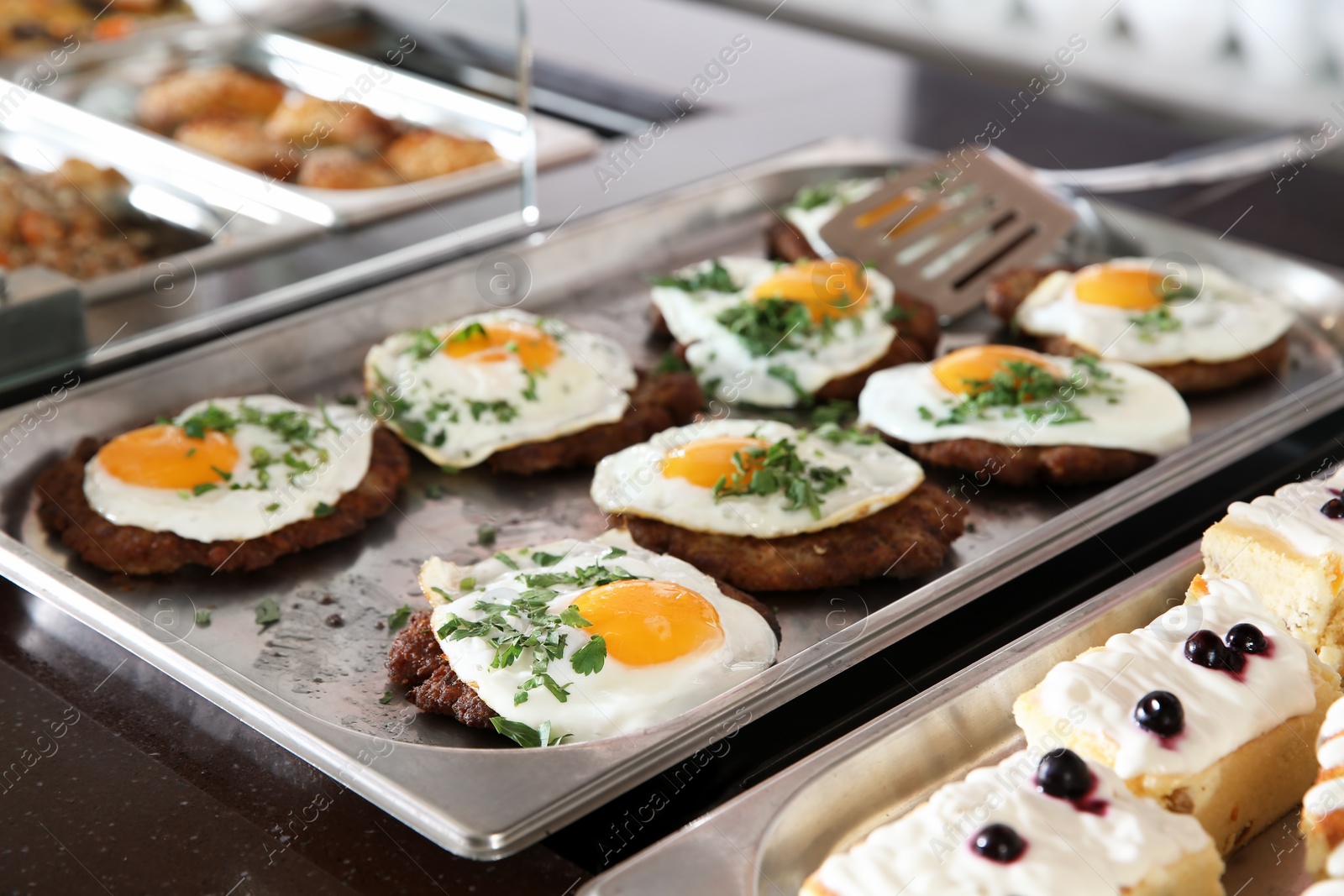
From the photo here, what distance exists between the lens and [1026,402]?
276 cm

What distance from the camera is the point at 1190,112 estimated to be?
5.47 metres

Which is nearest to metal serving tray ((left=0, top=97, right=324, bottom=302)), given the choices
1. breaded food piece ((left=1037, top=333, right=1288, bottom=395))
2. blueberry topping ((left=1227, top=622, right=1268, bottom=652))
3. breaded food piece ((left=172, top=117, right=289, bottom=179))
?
breaded food piece ((left=172, top=117, right=289, bottom=179))

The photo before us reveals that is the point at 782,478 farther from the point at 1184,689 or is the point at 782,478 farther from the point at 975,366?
the point at 1184,689

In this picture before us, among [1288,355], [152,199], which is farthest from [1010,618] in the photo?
[152,199]

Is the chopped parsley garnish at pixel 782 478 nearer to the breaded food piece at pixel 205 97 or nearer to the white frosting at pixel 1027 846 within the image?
the white frosting at pixel 1027 846

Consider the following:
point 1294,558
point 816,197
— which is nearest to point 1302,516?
point 1294,558

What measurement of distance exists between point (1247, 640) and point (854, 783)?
0.56 m

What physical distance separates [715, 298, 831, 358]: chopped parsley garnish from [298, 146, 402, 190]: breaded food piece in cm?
114

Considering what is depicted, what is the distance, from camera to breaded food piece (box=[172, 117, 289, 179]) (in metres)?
3.70

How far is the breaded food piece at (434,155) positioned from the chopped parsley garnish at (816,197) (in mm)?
837

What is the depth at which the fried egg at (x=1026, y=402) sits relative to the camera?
2.68 meters

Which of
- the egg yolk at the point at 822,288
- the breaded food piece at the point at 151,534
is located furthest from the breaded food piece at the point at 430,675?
the egg yolk at the point at 822,288

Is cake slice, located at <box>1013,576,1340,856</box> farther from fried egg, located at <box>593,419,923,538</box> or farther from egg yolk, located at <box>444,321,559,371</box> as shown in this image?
egg yolk, located at <box>444,321,559,371</box>

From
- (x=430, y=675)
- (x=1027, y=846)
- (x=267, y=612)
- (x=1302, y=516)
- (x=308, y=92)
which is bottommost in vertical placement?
(x=267, y=612)
